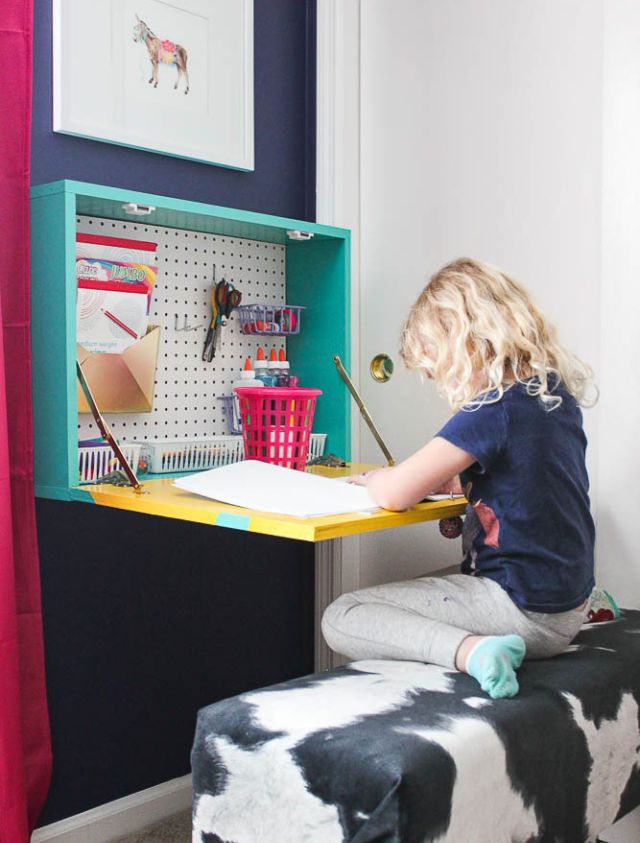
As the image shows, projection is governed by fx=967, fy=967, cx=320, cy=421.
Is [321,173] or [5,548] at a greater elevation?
[321,173]

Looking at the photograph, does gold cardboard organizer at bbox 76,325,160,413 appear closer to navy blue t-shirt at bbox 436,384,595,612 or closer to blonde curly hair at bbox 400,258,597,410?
blonde curly hair at bbox 400,258,597,410

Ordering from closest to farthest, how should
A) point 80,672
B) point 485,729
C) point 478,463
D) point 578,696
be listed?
point 485,729
point 578,696
point 478,463
point 80,672

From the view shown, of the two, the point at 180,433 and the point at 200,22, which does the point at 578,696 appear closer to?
the point at 180,433

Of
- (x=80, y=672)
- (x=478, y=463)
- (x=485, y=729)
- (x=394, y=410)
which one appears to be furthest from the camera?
(x=394, y=410)

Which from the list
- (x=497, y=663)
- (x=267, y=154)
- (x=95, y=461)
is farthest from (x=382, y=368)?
(x=497, y=663)

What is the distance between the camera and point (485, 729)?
1148 mm

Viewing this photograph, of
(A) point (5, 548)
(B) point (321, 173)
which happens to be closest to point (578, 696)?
(A) point (5, 548)

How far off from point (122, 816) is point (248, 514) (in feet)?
3.09

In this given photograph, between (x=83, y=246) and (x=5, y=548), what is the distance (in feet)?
1.78

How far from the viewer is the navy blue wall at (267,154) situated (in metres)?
1.82

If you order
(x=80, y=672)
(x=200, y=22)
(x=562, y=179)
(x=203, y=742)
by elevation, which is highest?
(x=200, y=22)

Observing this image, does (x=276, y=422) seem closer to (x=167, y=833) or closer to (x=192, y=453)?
(x=192, y=453)

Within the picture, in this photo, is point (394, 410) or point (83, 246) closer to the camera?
point (83, 246)

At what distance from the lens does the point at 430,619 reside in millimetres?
1423
